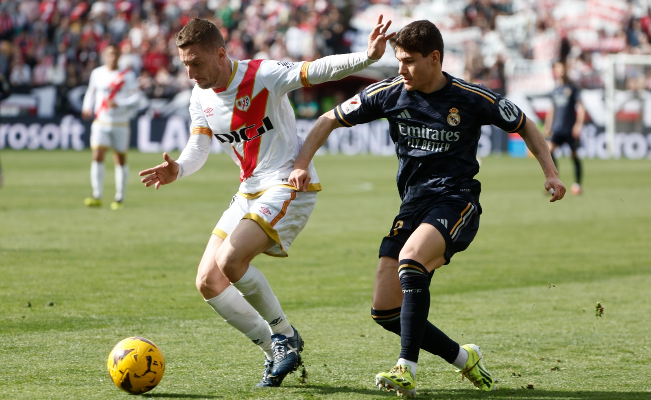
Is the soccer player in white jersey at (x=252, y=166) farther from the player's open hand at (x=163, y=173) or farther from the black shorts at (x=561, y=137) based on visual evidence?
the black shorts at (x=561, y=137)

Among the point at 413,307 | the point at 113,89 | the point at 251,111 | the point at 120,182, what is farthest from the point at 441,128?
the point at 113,89

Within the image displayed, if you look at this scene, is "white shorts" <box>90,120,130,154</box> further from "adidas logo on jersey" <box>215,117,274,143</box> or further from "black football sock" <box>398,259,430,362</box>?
"black football sock" <box>398,259,430,362</box>

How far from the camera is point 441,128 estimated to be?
476cm

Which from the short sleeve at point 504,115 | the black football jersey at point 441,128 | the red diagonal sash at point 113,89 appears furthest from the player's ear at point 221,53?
the red diagonal sash at point 113,89

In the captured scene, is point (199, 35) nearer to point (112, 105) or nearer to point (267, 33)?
point (112, 105)

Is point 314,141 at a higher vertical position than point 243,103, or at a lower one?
lower

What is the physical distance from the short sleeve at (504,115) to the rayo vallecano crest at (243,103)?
1.37 metres

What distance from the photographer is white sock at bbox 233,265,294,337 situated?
15.9 ft

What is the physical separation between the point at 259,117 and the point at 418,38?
1.10 metres

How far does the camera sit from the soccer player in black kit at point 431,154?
466 cm

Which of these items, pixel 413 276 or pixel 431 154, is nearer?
pixel 413 276

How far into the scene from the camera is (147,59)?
29.4m

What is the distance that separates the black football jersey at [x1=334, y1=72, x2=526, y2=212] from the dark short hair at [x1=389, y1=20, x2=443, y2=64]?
278 mm

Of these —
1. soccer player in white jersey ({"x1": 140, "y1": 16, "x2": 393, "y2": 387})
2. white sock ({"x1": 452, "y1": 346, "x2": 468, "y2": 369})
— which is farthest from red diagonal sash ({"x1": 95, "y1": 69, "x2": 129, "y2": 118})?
white sock ({"x1": 452, "y1": 346, "x2": 468, "y2": 369})
